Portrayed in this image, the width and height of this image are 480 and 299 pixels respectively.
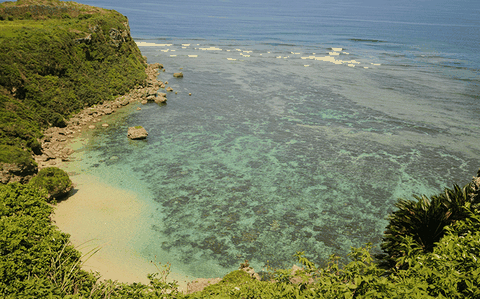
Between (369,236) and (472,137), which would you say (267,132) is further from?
(472,137)

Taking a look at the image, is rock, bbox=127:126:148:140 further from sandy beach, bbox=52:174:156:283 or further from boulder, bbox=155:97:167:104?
boulder, bbox=155:97:167:104

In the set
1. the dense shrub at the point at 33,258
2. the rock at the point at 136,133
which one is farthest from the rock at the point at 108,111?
the dense shrub at the point at 33,258

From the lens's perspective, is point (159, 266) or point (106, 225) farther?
point (106, 225)

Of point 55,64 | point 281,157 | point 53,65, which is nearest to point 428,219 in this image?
point 281,157

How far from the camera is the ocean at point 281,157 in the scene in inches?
916

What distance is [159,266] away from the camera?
20.0m

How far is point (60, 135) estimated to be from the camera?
37.5m

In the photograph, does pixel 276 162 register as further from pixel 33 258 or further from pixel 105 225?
pixel 33 258

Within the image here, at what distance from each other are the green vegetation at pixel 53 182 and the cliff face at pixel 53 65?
276 cm

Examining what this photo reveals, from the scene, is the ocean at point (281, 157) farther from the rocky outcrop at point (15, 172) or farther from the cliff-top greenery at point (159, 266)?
the rocky outcrop at point (15, 172)

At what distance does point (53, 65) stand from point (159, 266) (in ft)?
124

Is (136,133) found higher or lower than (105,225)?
higher

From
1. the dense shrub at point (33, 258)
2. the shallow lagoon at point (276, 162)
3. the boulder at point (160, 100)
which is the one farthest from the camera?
the boulder at point (160, 100)

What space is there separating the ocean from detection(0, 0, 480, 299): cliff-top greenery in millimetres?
3632
